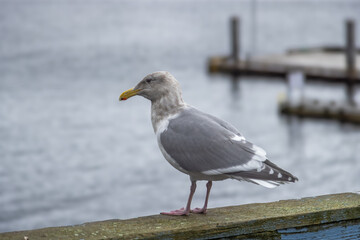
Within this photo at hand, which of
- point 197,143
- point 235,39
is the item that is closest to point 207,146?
point 197,143

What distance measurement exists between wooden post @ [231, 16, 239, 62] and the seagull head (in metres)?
32.1

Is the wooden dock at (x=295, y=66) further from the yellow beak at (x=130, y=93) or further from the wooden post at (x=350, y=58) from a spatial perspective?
the yellow beak at (x=130, y=93)

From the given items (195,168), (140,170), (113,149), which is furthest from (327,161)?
(195,168)

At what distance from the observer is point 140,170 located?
2295cm

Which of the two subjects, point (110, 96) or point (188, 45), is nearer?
point (110, 96)

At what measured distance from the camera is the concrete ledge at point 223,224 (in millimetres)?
2459

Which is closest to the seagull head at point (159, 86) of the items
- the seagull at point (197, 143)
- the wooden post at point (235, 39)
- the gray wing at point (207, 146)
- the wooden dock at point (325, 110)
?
the seagull at point (197, 143)

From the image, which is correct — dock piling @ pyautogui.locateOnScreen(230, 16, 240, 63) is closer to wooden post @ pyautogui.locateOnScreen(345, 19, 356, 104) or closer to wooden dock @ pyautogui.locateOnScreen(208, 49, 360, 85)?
wooden dock @ pyautogui.locateOnScreen(208, 49, 360, 85)

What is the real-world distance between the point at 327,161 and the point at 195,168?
21.1m

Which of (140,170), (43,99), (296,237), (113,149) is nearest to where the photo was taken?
(296,237)

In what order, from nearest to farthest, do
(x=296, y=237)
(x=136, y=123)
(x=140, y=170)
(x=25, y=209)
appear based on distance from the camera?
(x=296, y=237), (x=25, y=209), (x=140, y=170), (x=136, y=123)

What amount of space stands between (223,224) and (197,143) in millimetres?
917

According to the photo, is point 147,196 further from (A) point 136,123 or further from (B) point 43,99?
(B) point 43,99

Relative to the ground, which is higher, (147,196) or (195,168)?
(195,168)
